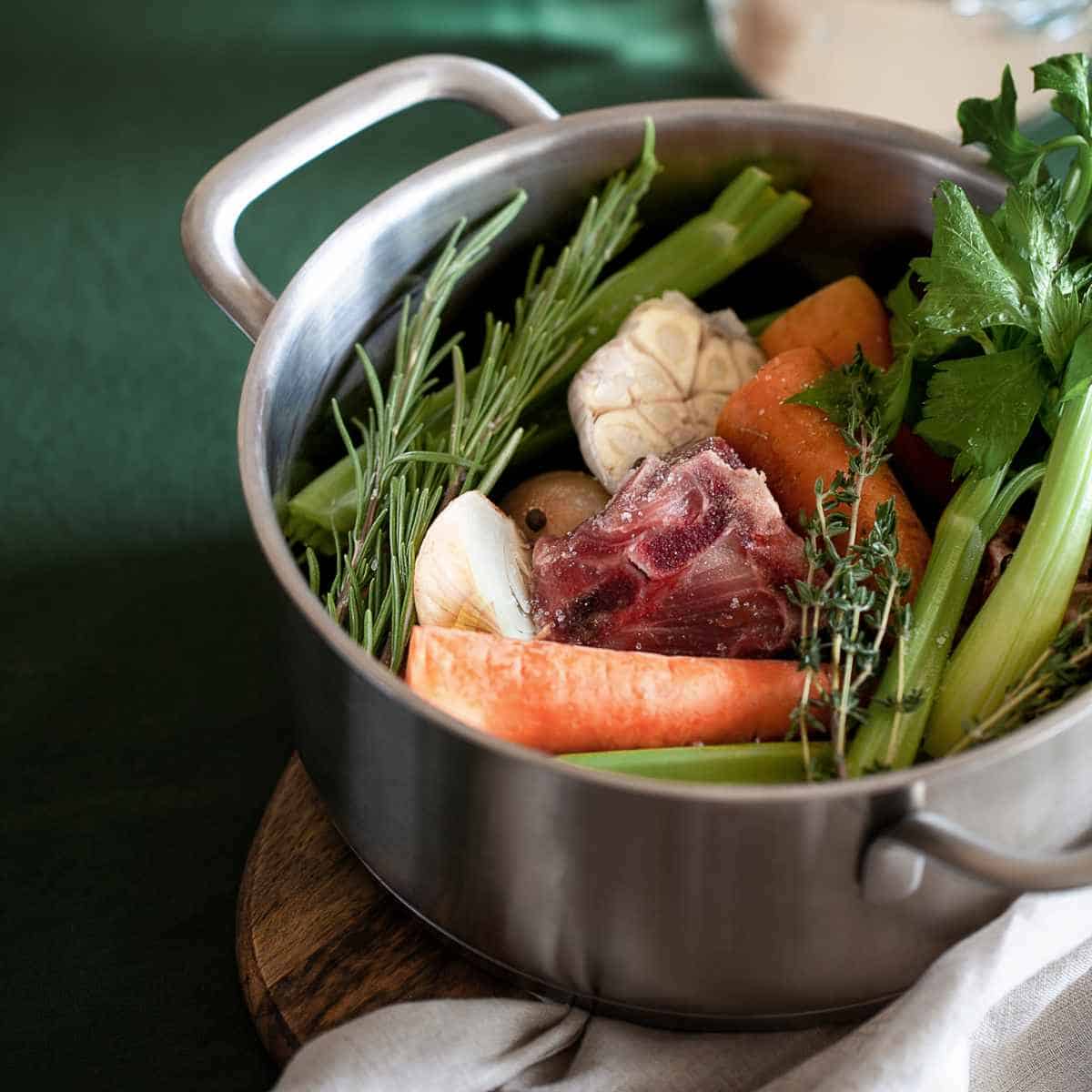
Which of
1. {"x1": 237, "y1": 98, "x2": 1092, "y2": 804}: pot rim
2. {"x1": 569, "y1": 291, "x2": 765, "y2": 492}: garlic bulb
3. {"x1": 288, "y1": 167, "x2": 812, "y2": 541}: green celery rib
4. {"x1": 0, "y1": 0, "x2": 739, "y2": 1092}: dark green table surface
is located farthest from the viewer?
{"x1": 288, "y1": 167, "x2": 812, "y2": 541}: green celery rib

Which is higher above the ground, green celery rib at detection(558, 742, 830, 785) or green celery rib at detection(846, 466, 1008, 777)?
green celery rib at detection(846, 466, 1008, 777)

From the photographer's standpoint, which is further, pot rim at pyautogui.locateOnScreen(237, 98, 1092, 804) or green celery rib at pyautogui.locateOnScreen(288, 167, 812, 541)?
green celery rib at pyautogui.locateOnScreen(288, 167, 812, 541)

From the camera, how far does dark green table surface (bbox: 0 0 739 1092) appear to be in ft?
4.00

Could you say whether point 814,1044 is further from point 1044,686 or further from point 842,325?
point 842,325

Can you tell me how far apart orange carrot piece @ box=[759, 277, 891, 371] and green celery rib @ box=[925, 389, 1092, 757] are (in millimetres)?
301

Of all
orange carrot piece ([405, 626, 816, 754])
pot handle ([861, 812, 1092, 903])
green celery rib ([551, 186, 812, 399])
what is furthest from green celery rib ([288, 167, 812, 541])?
pot handle ([861, 812, 1092, 903])

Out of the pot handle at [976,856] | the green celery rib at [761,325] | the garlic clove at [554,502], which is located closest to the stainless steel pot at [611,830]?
the pot handle at [976,856]

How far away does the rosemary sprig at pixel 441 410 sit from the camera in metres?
1.17

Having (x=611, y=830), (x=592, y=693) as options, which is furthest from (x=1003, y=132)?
(x=611, y=830)

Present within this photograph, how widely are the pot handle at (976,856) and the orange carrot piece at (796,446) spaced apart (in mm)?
395

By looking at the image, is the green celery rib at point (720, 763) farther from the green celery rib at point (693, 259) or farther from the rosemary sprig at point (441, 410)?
the green celery rib at point (693, 259)

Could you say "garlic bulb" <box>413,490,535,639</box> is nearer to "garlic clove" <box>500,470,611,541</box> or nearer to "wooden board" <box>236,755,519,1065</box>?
"garlic clove" <box>500,470,611,541</box>

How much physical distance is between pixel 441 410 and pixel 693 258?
12.6 inches

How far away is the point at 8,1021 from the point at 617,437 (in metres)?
0.73
